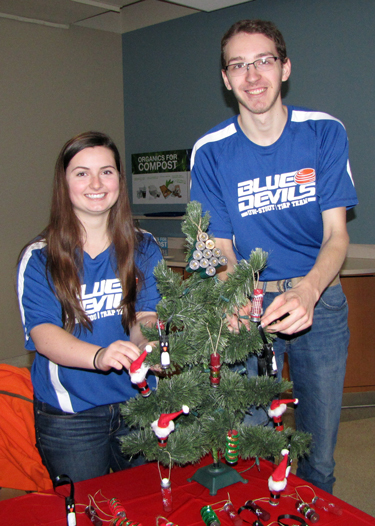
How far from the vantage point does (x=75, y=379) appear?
1507 millimetres

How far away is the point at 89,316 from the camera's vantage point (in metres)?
1.54

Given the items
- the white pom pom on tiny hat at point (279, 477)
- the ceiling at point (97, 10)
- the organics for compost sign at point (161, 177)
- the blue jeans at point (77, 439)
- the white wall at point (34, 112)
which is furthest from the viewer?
the organics for compost sign at point (161, 177)

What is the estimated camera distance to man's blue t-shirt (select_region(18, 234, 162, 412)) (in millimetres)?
1495

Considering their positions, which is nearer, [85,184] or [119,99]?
[85,184]

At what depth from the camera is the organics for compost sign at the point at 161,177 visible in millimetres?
4555

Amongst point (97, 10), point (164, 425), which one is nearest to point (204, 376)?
point (164, 425)

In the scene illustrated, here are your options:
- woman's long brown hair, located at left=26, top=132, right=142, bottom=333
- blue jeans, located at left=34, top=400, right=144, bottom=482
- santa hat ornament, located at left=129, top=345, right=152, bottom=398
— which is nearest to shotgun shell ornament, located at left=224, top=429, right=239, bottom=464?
santa hat ornament, located at left=129, top=345, right=152, bottom=398

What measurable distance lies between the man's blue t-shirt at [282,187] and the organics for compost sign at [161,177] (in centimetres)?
290

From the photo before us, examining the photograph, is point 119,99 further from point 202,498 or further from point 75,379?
point 202,498

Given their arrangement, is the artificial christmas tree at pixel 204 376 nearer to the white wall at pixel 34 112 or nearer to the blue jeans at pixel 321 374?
the blue jeans at pixel 321 374

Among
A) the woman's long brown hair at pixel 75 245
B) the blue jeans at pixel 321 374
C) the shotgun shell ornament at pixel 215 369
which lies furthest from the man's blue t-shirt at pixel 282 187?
the shotgun shell ornament at pixel 215 369

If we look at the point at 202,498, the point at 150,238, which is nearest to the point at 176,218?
the point at 150,238

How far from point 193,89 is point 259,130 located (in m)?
3.06

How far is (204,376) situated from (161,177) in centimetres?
372
